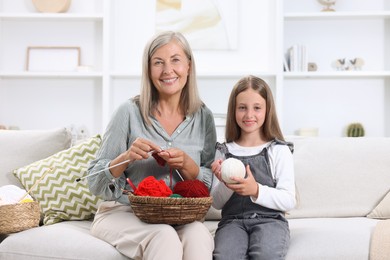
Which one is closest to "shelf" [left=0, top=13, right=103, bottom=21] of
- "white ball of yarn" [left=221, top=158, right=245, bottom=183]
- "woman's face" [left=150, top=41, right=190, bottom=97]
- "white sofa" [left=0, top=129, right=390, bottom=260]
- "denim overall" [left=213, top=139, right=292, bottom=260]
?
"white sofa" [left=0, top=129, right=390, bottom=260]

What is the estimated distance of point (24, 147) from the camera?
2896 millimetres

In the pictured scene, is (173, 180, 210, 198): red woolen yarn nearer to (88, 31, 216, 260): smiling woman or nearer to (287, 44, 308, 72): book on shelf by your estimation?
(88, 31, 216, 260): smiling woman

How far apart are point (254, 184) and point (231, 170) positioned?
11 cm

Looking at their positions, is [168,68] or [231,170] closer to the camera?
[231,170]

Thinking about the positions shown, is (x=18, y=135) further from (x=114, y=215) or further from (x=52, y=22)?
(x=52, y=22)

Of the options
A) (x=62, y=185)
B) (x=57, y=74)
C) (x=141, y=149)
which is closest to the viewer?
(x=141, y=149)

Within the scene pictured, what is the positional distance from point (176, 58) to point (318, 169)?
35.7 inches

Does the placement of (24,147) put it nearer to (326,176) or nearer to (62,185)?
(62,185)

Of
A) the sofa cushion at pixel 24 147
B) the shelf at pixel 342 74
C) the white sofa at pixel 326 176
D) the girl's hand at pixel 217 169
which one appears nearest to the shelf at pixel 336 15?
the shelf at pixel 342 74

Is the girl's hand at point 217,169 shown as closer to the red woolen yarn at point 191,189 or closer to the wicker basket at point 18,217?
the red woolen yarn at point 191,189

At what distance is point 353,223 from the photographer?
2.60 metres

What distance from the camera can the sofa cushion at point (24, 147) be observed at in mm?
2831

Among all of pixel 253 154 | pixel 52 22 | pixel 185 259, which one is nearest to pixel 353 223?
pixel 253 154

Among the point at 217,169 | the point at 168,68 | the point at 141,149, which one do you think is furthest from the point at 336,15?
the point at 141,149
